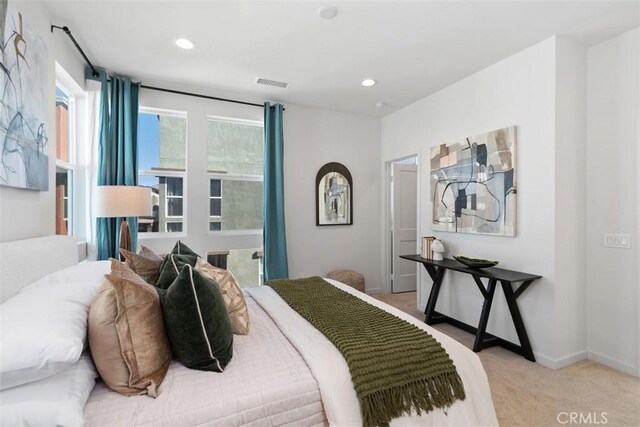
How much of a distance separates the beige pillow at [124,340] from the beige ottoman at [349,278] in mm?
3000

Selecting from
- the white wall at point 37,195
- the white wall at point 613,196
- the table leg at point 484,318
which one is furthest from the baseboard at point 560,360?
the white wall at point 37,195

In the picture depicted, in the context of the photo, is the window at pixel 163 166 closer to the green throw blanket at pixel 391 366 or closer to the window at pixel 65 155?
the window at pixel 65 155

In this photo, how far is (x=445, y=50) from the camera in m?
2.66

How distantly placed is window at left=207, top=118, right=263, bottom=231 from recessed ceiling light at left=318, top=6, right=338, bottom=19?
6.26 ft

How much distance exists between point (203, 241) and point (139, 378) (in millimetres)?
2663

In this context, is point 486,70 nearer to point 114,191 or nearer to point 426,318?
point 426,318

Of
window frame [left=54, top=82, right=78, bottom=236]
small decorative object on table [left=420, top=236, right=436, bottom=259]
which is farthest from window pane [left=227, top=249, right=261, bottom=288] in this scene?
small decorative object on table [left=420, top=236, right=436, bottom=259]

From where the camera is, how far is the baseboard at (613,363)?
7.45 ft

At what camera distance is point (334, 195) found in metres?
4.27

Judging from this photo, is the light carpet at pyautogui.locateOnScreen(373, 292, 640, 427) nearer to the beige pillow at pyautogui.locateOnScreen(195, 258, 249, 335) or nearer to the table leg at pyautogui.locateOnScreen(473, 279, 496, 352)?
the table leg at pyautogui.locateOnScreen(473, 279, 496, 352)

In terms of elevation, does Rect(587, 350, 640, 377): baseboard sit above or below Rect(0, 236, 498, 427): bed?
below

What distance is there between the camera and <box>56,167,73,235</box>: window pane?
242cm

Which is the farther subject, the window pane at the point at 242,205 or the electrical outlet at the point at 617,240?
the window pane at the point at 242,205
